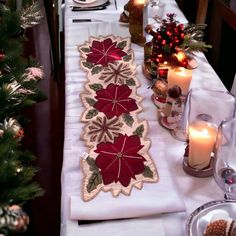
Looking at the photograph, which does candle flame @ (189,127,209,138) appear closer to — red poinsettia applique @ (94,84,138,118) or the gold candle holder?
red poinsettia applique @ (94,84,138,118)

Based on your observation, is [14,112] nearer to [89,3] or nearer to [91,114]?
[91,114]

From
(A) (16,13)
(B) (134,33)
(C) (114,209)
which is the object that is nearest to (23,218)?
(C) (114,209)

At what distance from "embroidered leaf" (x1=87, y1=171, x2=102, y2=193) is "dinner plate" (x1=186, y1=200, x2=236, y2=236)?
8.3 inches

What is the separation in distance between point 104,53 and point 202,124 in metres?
0.58

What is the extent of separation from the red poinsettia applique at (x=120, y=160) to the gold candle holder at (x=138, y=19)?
562mm

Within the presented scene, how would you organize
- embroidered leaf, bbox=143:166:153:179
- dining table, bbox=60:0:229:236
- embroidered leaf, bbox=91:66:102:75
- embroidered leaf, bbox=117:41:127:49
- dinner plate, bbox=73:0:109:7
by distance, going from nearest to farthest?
dining table, bbox=60:0:229:236, embroidered leaf, bbox=143:166:153:179, embroidered leaf, bbox=91:66:102:75, embroidered leaf, bbox=117:41:127:49, dinner plate, bbox=73:0:109:7

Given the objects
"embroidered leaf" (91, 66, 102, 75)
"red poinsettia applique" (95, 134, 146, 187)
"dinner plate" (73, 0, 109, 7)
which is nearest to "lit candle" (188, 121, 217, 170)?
"red poinsettia applique" (95, 134, 146, 187)

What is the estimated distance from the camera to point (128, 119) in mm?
1000

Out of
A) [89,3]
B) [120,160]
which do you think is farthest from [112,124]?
[89,3]

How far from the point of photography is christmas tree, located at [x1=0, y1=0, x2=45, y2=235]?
22.6 inches

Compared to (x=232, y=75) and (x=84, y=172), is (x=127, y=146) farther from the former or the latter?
(x=232, y=75)

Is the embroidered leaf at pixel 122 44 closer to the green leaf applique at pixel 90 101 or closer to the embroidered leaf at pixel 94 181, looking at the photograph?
the green leaf applique at pixel 90 101

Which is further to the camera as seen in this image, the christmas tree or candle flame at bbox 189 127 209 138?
candle flame at bbox 189 127 209 138

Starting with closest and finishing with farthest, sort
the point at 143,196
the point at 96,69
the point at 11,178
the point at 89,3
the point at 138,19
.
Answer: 1. the point at 11,178
2. the point at 143,196
3. the point at 96,69
4. the point at 138,19
5. the point at 89,3
